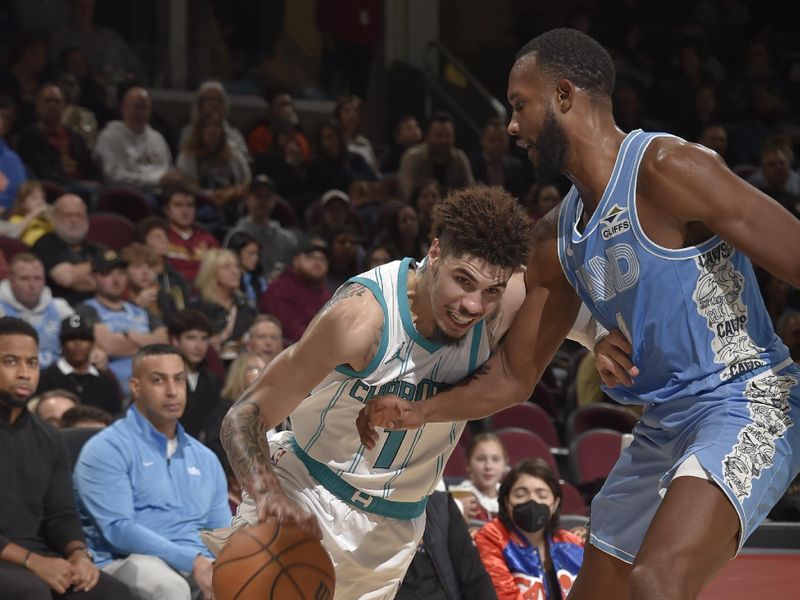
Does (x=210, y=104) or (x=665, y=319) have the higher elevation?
(x=210, y=104)

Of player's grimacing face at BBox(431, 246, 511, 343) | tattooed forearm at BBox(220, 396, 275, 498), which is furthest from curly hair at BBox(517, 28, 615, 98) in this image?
tattooed forearm at BBox(220, 396, 275, 498)

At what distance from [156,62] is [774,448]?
1041cm

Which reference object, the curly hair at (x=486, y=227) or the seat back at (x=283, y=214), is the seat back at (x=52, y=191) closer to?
the seat back at (x=283, y=214)

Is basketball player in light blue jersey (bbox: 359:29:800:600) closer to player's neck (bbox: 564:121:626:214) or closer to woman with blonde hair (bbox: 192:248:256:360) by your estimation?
player's neck (bbox: 564:121:626:214)

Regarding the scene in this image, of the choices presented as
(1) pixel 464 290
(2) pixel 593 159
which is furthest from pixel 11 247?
(2) pixel 593 159

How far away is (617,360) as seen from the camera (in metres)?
3.29

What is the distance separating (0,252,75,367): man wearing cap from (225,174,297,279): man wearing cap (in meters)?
2.28

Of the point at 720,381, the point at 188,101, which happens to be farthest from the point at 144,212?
the point at 720,381

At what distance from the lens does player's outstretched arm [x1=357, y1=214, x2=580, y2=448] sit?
359 centimetres

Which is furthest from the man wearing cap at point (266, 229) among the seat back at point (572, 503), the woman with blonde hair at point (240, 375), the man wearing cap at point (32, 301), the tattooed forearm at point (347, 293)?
the tattooed forearm at point (347, 293)

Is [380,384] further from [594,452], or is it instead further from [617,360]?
[594,452]

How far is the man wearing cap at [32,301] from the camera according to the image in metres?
7.26

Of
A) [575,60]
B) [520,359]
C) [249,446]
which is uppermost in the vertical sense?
[575,60]

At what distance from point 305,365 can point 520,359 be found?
2.12ft
